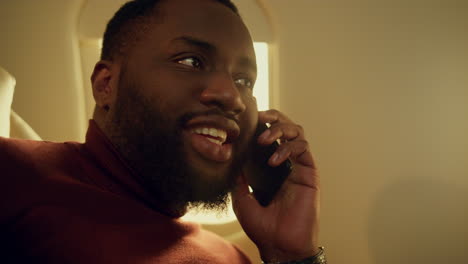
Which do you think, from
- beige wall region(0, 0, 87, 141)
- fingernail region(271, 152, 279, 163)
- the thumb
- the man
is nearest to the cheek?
the man

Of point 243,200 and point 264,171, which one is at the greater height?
point 264,171

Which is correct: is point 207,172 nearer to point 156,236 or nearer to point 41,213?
point 156,236

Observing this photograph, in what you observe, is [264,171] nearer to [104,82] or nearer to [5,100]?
[104,82]

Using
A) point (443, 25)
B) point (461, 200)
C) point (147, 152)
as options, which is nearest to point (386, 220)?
point (461, 200)

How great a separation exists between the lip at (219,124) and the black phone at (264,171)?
0.19 meters

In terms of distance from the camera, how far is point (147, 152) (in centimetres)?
56

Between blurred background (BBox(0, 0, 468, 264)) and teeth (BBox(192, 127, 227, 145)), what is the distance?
25.5 inches

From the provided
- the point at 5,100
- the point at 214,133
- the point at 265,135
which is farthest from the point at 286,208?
the point at 5,100

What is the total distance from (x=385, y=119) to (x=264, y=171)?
778mm

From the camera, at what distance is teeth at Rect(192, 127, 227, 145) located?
572 mm

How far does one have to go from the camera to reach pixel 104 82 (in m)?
0.64

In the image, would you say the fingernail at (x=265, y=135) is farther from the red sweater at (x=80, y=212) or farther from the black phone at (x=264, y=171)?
the red sweater at (x=80, y=212)

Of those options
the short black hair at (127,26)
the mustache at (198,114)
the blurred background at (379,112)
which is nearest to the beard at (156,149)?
the mustache at (198,114)

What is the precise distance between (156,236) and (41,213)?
0.18 metres
